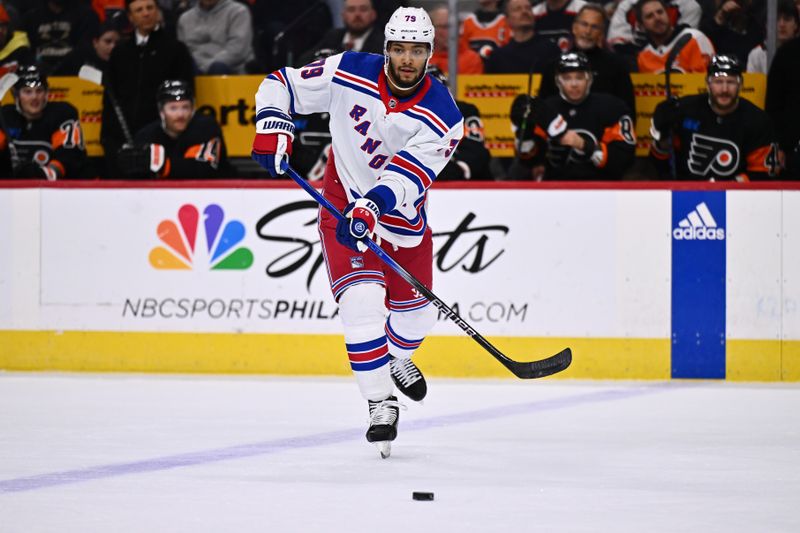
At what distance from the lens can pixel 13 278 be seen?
6.51 meters

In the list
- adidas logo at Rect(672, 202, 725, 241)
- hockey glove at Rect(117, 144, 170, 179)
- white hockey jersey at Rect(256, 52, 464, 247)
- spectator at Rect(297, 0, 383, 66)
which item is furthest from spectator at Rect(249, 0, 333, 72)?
white hockey jersey at Rect(256, 52, 464, 247)

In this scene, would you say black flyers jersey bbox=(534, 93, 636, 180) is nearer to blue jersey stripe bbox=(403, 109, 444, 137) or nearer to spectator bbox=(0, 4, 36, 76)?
blue jersey stripe bbox=(403, 109, 444, 137)

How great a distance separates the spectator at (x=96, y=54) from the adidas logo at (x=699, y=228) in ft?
11.3

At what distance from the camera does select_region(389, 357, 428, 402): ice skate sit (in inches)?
186

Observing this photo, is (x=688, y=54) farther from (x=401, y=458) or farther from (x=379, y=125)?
(x=401, y=458)

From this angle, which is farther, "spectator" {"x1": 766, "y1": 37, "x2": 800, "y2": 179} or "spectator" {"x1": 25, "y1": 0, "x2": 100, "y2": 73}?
"spectator" {"x1": 25, "y1": 0, "x2": 100, "y2": 73}

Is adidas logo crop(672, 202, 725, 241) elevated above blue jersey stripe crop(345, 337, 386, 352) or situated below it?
above

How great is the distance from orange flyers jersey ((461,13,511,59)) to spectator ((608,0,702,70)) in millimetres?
583

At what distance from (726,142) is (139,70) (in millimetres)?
3132

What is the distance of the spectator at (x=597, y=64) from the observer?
677 centimetres

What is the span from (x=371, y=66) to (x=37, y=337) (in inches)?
114

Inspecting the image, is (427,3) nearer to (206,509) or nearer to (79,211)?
(79,211)

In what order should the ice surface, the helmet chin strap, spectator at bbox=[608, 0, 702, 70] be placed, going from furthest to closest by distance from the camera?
spectator at bbox=[608, 0, 702, 70]
the helmet chin strap
the ice surface

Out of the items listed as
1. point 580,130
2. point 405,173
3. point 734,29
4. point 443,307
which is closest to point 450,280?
point 580,130
